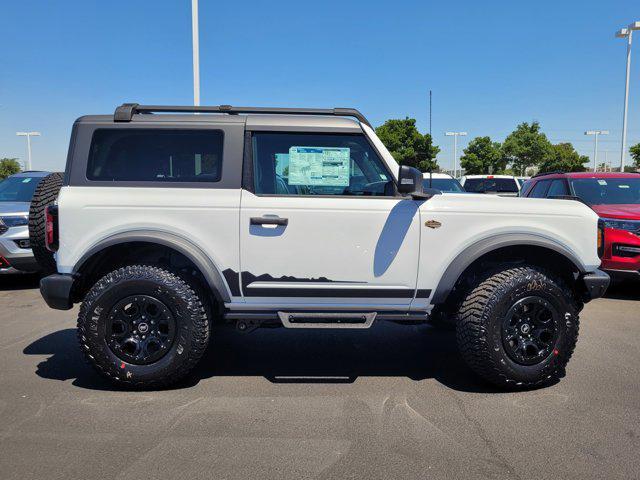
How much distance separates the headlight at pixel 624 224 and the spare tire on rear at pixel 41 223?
6459mm

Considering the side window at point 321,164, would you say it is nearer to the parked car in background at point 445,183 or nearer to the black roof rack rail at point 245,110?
the black roof rack rail at point 245,110

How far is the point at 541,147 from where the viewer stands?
43.4 metres

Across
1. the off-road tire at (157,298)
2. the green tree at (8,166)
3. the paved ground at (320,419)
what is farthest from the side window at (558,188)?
the green tree at (8,166)

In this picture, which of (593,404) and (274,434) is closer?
(274,434)

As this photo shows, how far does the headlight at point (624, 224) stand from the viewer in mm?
6545

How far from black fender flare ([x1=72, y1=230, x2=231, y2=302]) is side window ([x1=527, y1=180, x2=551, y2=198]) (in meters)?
6.83

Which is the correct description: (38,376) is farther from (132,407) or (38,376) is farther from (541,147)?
(541,147)

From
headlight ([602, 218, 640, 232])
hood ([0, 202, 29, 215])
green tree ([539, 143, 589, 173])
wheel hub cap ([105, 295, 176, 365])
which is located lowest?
wheel hub cap ([105, 295, 176, 365])

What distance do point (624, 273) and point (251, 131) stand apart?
5425mm

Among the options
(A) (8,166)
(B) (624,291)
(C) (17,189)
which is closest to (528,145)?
(B) (624,291)

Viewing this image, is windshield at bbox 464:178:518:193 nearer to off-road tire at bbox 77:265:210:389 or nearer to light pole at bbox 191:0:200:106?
light pole at bbox 191:0:200:106

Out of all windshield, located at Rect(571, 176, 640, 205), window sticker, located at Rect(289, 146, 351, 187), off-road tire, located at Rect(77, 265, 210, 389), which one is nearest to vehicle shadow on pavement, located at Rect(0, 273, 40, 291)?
off-road tire, located at Rect(77, 265, 210, 389)

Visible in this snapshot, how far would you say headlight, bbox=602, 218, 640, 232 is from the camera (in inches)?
258

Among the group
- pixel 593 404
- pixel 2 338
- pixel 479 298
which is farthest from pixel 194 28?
pixel 593 404
